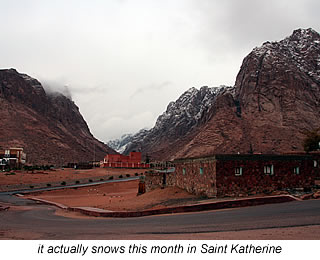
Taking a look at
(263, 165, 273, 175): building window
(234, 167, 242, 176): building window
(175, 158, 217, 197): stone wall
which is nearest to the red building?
(175, 158, 217, 197): stone wall

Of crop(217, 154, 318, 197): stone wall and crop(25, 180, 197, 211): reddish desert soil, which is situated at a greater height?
crop(217, 154, 318, 197): stone wall

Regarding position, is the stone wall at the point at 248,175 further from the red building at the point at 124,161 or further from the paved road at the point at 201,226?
the red building at the point at 124,161

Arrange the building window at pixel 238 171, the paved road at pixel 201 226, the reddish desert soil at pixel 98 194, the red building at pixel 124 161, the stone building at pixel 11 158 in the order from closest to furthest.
→ the paved road at pixel 201 226 → the building window at pixel 238 171 → the reddish desert soil at pixel 98 194 → the stone building at pixel 11 158 → the red building at pixel 124 161

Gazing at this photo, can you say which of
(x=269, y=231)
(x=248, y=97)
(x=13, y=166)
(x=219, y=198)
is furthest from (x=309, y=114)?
(x=269, y=231)

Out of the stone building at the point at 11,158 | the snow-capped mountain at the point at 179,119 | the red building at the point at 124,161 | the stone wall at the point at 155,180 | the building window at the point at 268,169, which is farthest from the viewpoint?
the snow-capped mountain at the point at 179,119

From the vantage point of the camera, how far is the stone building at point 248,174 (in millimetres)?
20953

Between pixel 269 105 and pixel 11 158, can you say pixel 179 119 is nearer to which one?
pixel 269 105

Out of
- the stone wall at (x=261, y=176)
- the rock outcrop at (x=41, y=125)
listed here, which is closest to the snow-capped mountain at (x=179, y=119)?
the rock outcrop at (x=41, y=125)

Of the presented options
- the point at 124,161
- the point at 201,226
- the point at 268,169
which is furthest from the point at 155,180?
the point at 124,161

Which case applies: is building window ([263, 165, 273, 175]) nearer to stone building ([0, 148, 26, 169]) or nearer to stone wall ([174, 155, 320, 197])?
stone wall ([174, 155, 320, 197])

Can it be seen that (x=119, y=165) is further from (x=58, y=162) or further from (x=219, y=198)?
(x=219, y=198)

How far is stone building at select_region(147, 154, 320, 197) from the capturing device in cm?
2095

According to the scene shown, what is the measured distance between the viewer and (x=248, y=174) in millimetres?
21547

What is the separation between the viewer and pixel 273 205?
17.3m
